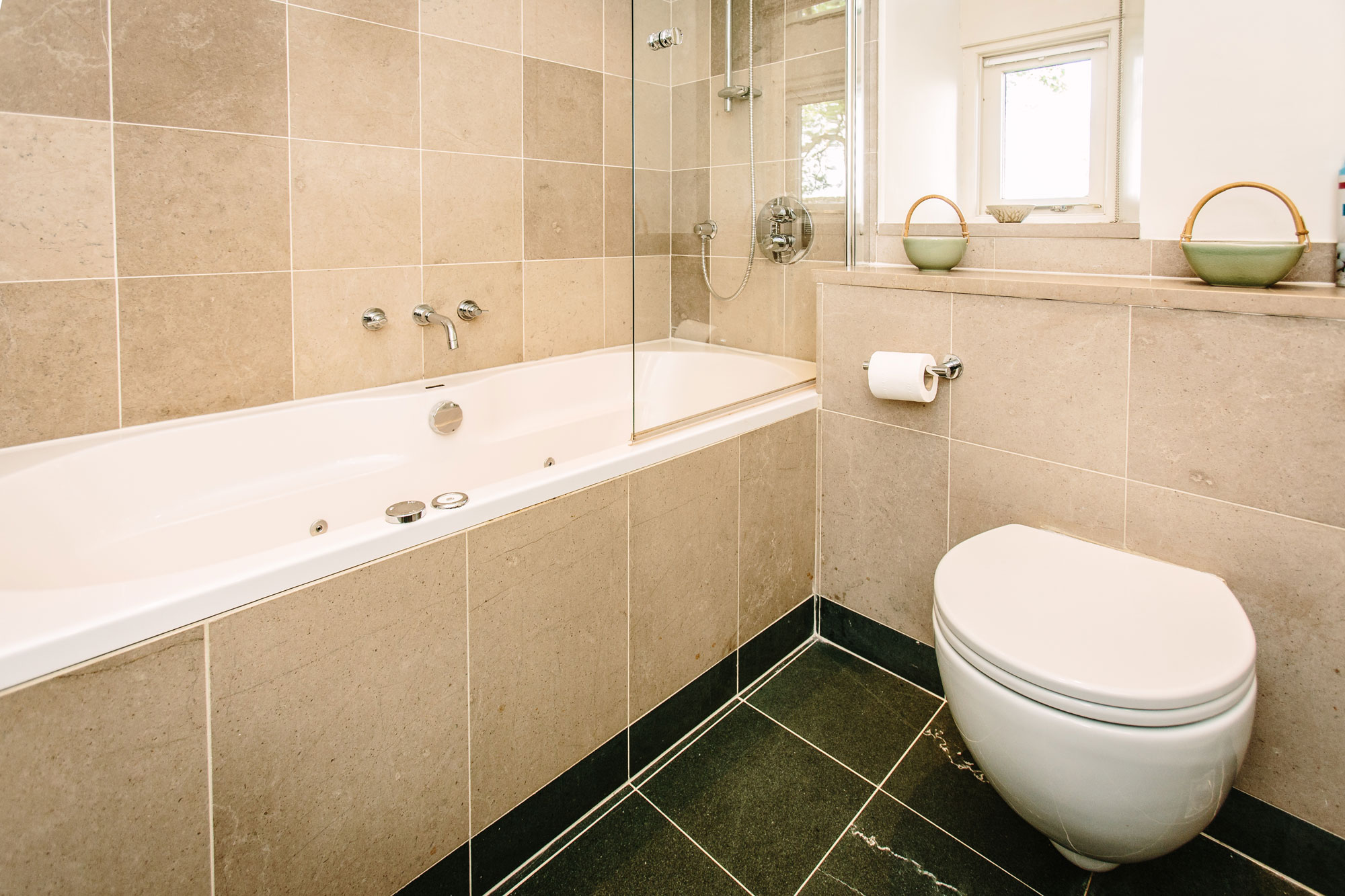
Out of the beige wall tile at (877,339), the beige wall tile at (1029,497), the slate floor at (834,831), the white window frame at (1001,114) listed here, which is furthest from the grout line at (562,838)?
the white window frame at (1001,114)

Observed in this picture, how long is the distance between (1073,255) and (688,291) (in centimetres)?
89

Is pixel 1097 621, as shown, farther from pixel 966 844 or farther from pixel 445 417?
pixel 445 417

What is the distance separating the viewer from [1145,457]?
139 centimetres

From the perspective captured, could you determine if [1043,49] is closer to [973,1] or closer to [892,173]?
[973,1]

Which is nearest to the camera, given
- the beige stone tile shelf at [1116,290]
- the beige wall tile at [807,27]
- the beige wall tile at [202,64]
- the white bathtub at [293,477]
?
the white bathtub at [293,477]

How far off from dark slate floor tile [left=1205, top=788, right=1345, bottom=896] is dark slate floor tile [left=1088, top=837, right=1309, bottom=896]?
0.02 metres

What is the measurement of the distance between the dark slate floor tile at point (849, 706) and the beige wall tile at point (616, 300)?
4.18 feet

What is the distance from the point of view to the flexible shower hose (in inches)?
72.7

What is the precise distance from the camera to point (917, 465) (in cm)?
178

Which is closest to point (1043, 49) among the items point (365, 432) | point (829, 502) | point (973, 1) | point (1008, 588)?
point (973, 1)

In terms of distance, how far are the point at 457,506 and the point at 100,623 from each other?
466 millimetres

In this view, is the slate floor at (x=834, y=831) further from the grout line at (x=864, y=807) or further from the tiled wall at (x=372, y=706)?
the tiled wall at (x=372, y=706)

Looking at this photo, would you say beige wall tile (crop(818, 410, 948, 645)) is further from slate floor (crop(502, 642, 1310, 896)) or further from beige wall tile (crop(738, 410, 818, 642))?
slate floor (crop(502, 642, 1310, 896))

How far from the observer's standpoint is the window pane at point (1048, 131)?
1.82m
